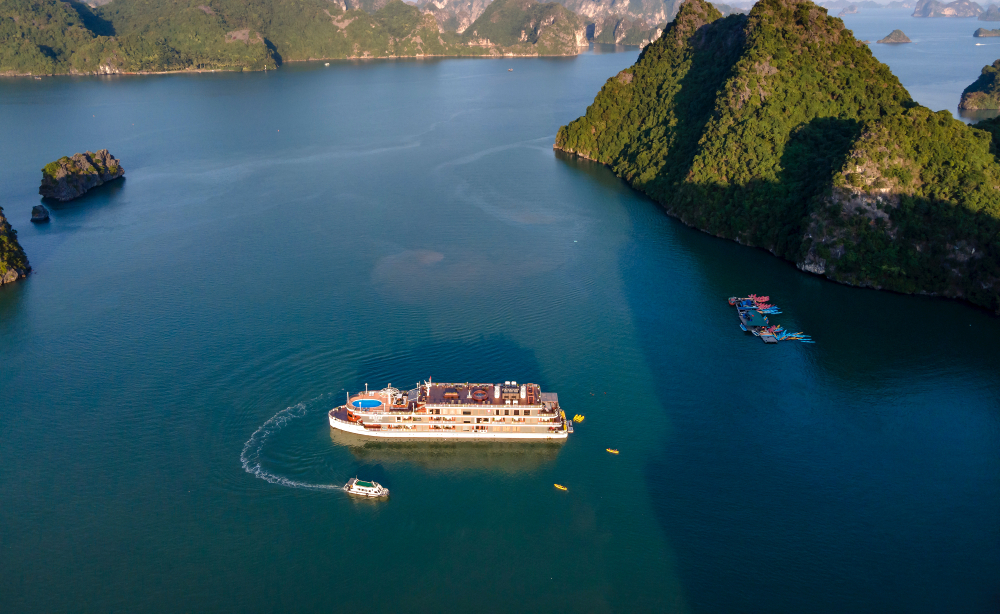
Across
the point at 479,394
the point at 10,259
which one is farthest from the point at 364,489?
the point at 10,259

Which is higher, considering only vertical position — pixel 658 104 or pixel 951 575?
pixel 658 104

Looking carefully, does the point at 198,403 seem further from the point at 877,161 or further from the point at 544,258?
the point at 877,161

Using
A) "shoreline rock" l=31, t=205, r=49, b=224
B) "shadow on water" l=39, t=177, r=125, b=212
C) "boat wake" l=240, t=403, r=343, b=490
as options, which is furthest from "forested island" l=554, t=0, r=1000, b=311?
"shoreline rock" l=31, t=205, r=49, b=224

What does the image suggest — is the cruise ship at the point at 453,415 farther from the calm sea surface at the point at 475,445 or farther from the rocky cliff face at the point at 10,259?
the rocky cliff face at the point at 10,259

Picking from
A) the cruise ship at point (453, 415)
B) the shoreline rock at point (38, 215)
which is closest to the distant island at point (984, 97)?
the cruise ship at point (453, 415)

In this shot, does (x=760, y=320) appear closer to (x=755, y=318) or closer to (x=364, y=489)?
(x=755, y=318)

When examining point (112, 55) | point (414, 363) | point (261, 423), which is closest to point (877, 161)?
point (414, 363)

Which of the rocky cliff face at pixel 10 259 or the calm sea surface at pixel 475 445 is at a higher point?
the rocky cliff face at pixel 10 259
